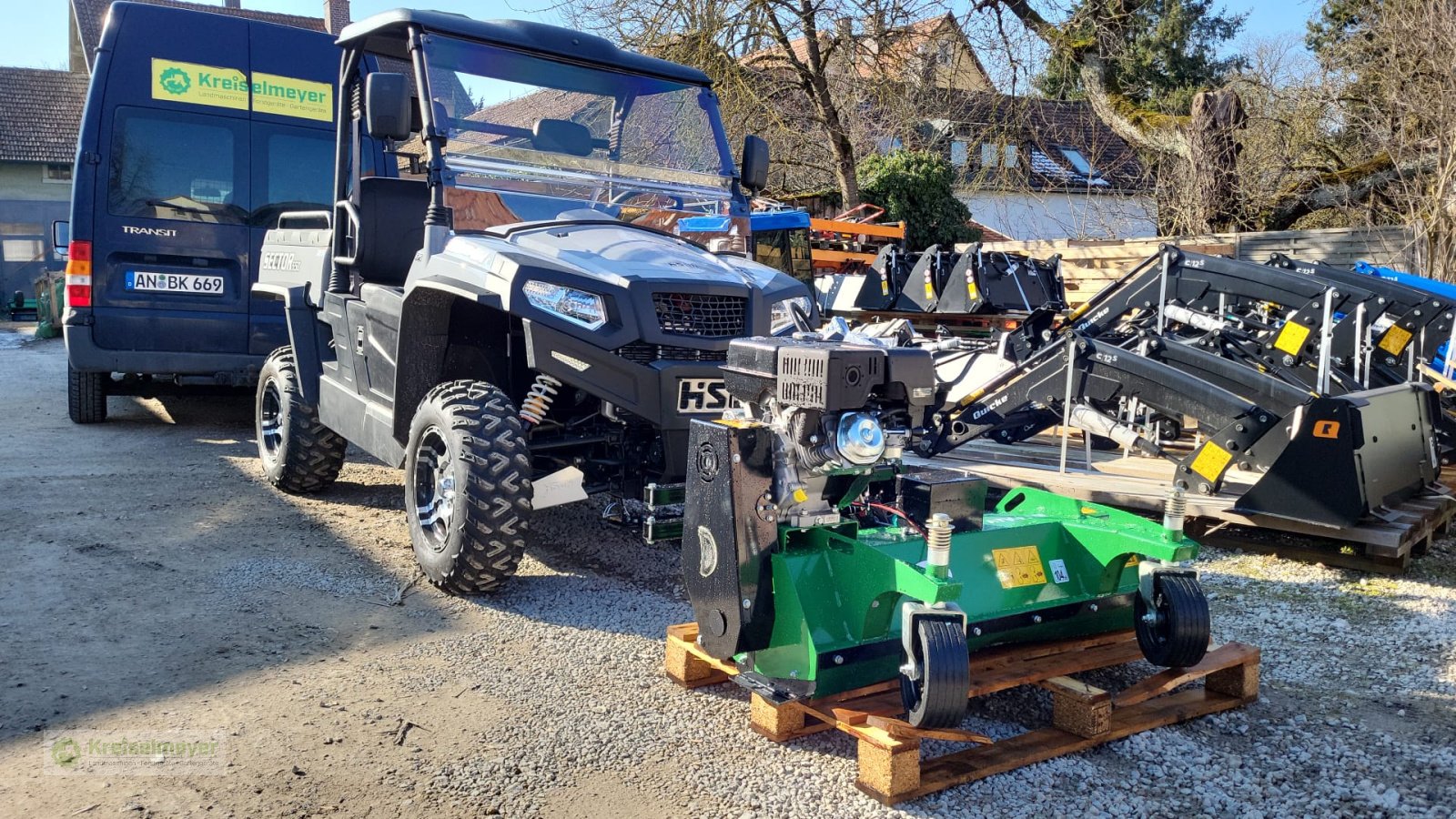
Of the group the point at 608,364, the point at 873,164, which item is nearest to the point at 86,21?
the point at 873,164

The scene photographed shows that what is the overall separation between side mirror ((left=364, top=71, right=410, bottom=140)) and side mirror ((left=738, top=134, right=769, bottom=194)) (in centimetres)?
173

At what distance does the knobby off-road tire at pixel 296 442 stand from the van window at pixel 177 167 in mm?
2434

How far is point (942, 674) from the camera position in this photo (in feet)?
9.39

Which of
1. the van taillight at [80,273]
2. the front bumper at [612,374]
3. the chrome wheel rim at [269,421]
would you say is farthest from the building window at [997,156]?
the front bumper at [612,374]

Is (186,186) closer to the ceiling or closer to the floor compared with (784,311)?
closer to the ceiling

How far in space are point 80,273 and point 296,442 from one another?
3.06 m

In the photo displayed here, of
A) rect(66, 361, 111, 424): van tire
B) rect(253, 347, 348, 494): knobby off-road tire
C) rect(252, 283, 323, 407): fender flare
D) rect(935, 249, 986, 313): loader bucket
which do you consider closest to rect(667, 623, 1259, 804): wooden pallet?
rect(252, 283, 323, 407): fender flare

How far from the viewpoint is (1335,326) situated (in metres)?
7.34

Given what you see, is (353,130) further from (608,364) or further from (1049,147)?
(1049,147)

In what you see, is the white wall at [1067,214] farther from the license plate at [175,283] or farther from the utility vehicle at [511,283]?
the utility vehicle at [511,283]

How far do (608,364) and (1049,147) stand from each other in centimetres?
3030

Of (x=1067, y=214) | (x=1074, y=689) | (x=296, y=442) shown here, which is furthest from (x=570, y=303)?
(x=1067, y=214)

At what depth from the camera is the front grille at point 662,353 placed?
435 cm

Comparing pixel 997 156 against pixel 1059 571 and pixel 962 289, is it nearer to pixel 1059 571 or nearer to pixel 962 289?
pixel 962 289
